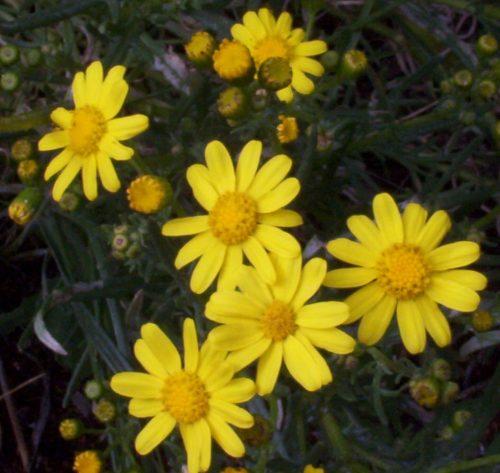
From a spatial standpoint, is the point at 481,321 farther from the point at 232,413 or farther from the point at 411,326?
the point at 232,413

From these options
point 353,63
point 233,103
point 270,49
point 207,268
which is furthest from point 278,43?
point 207,268

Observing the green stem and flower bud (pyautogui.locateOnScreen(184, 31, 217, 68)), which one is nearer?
the green stem

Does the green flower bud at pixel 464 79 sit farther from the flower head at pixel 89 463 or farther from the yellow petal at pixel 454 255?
the flower head at pixel 89 463

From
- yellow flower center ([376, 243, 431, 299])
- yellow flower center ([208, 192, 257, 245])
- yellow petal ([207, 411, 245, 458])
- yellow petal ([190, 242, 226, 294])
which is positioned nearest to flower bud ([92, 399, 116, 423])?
yellow petal ([207, 411, 245, 458])

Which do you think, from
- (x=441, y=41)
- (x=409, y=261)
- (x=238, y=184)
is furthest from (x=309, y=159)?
(x=441, y=41)

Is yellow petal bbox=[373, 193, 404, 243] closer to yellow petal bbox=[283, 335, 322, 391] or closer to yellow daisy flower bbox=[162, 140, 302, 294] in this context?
yellow daisy flower bbox=[162, 140, 302, 294]

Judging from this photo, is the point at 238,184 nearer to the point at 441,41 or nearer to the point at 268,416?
the point at 268,416
